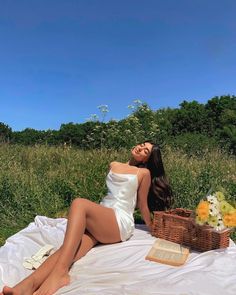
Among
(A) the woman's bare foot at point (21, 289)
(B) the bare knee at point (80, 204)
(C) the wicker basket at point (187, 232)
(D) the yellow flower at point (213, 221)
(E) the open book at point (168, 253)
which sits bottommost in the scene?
(A) the woman's bare foot at point (21, 289)

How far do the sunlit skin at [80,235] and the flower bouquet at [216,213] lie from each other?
34.4 inches

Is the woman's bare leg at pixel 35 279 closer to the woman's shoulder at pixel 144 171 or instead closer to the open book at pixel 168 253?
the open book at pixel 168 253

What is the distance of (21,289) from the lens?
10.7 ft

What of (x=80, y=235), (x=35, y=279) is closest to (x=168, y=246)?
(x=80, y=235)

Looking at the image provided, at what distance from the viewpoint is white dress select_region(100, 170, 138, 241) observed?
4.47 m

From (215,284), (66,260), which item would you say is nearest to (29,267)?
(66,260)

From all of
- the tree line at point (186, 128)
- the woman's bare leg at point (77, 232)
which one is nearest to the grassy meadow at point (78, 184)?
the woman's bare leg at point (77, 232)

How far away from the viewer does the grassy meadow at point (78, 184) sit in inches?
248

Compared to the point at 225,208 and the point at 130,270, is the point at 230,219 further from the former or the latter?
the point at 130,270

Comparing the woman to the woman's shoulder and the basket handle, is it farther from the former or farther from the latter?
the basket handle

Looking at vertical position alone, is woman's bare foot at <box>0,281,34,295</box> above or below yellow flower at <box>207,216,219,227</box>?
below

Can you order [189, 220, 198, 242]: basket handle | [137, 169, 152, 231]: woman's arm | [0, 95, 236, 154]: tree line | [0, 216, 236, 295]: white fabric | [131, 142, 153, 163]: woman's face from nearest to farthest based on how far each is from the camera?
[0, 216, 236, 295]: white fabric < [189, 220, 198, 242]: basket handle < [137, 169, 152, 231]: woman's arm < [131, 142, 153, 163]: woman's face < [0, 95, 236, 154]: tree line

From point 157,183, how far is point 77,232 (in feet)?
4.84

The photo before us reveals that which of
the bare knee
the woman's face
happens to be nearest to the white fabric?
the bare knee
